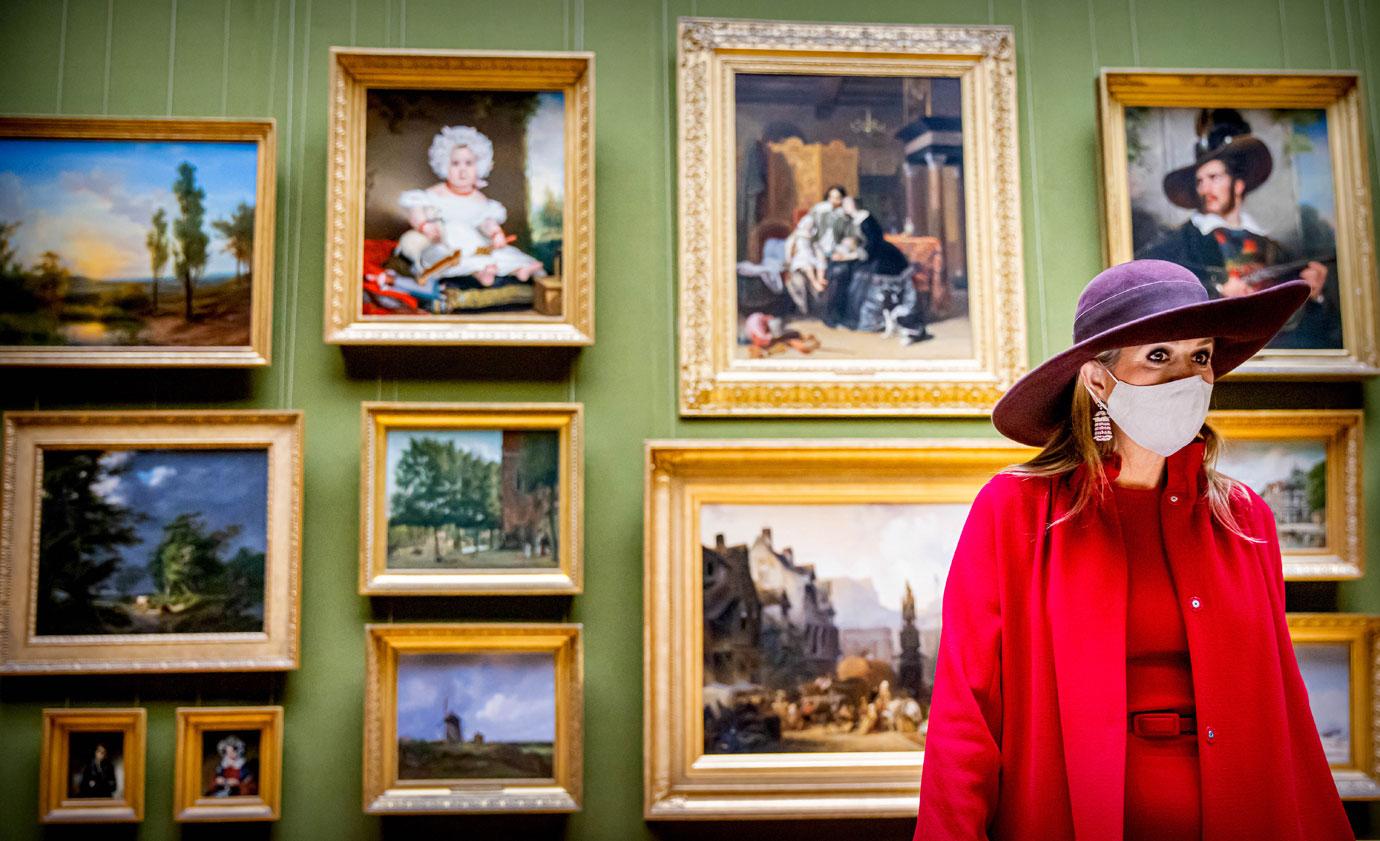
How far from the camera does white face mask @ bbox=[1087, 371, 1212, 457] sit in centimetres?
204

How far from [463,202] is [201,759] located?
1802mm

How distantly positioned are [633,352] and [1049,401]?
52.6 inches

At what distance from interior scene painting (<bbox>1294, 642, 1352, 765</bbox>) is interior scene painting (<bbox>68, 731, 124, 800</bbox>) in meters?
3.51

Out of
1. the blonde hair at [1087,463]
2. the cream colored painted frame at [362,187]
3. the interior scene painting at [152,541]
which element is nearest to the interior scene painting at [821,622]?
the cream colored painted frame at [362,187]

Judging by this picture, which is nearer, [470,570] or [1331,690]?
[470,570]

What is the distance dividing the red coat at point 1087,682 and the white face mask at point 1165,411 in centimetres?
10

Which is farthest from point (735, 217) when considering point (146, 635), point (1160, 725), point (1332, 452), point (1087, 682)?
point (146, 635)

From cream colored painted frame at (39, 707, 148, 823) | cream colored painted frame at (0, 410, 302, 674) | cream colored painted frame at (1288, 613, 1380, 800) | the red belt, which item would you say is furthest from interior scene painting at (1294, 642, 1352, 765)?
cream colored painted frame at (39, 707, 148, 823)

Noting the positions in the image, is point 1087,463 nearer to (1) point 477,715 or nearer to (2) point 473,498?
(2) point 473,498

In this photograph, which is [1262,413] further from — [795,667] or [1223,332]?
[795,667]

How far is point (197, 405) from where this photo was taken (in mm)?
3074

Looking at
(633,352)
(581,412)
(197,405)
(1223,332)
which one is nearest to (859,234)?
(633,352)

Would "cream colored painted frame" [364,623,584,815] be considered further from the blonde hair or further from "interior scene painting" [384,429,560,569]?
the blonde hair

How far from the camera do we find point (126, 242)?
3.06 meters
